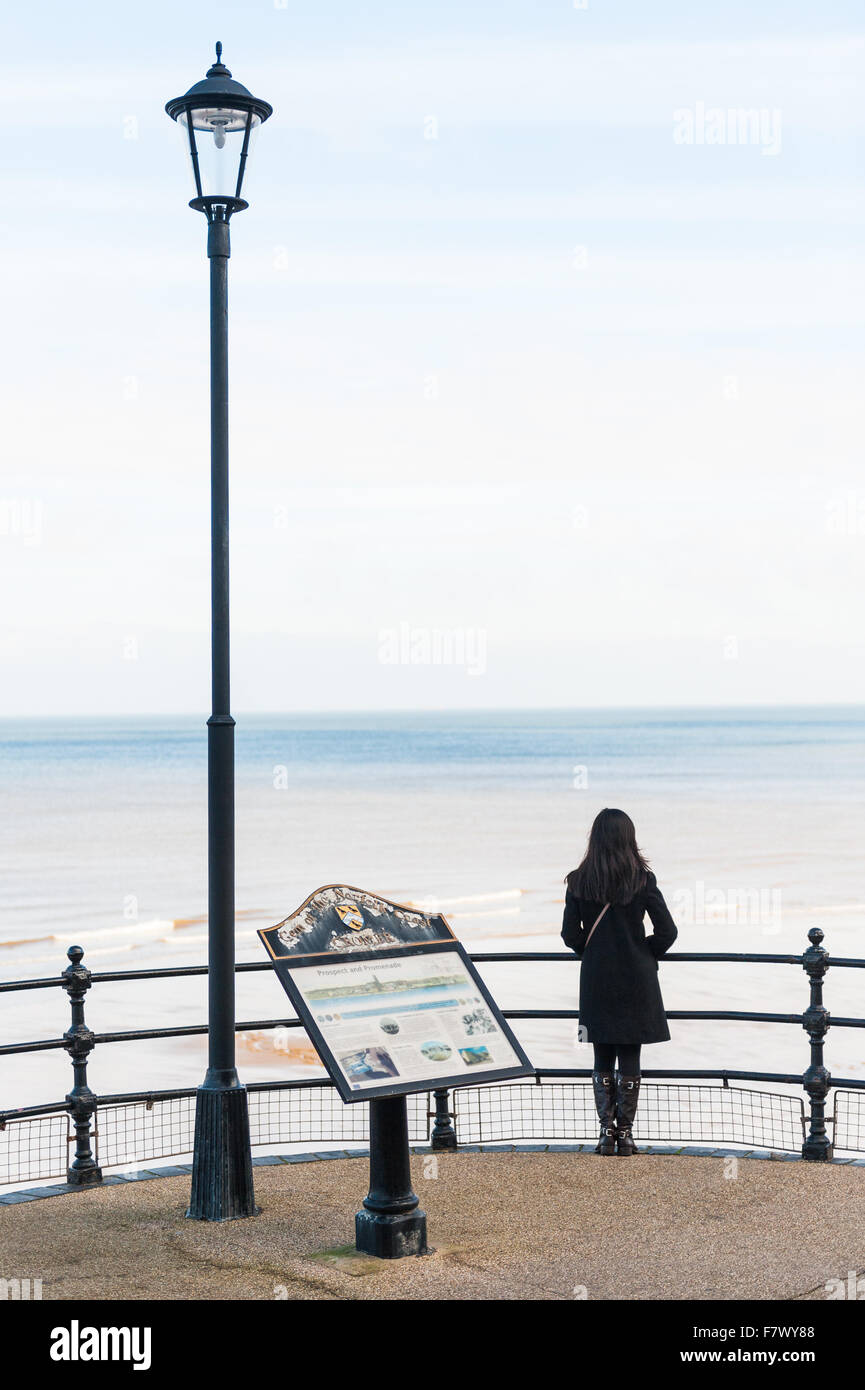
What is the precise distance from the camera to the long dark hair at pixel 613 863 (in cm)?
696

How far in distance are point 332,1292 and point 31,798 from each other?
60843mm

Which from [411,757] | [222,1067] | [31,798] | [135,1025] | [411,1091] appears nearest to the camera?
[411,1091]

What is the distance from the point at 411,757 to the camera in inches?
4176

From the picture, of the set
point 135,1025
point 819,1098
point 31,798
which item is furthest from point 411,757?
point 819,1098

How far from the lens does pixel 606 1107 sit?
23.5ft

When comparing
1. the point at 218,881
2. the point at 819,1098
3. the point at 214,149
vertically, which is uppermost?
the point at 214,149

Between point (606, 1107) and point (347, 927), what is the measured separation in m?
1.88

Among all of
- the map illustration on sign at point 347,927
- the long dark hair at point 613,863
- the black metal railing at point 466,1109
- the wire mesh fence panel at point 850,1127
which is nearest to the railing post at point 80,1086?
the black metal railing at point 466,1109

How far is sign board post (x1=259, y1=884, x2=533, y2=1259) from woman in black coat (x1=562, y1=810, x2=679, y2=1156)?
0.95 metres

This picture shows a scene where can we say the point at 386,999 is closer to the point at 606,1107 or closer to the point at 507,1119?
the point at 606,1107

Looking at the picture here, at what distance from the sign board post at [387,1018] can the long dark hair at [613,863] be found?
948 mm

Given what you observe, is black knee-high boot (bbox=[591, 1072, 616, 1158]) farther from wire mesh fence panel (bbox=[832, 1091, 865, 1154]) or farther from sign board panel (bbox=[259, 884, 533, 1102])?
wire mesh fence panel (bbox=[832, 1091, 865, 1154])

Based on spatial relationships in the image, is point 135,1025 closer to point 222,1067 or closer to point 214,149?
point 222,1067
